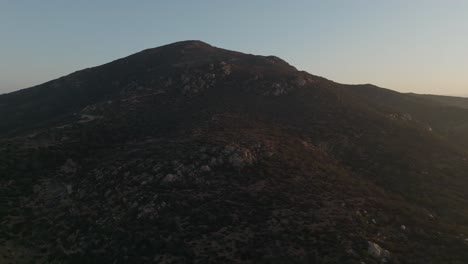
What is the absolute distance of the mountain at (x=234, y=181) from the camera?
150ft

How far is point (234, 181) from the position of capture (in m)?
61.1

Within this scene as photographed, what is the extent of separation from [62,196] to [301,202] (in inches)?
1327

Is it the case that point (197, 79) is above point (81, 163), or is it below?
above

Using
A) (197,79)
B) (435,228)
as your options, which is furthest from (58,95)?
(435,228)

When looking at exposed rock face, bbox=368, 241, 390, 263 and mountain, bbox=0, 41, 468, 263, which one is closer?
exposed rock face, bbox=368, 241, 390, 263

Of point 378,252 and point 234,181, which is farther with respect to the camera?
point 234,181

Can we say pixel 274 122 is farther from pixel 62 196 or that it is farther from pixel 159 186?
pixel 62 196

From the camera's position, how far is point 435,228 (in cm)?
4975

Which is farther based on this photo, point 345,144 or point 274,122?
point 274,122

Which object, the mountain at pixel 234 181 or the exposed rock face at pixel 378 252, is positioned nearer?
the exposed rock face at pixel 378 252

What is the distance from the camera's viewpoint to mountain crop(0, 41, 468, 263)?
1795 inches

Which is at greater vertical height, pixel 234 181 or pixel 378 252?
pixel 234 181

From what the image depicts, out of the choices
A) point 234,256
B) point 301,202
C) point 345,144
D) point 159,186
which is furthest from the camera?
point 345,144

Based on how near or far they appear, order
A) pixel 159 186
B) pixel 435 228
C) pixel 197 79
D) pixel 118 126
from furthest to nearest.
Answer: pixel 197 79, pixel 118 126, pixel 159 186, pixel 435 228
